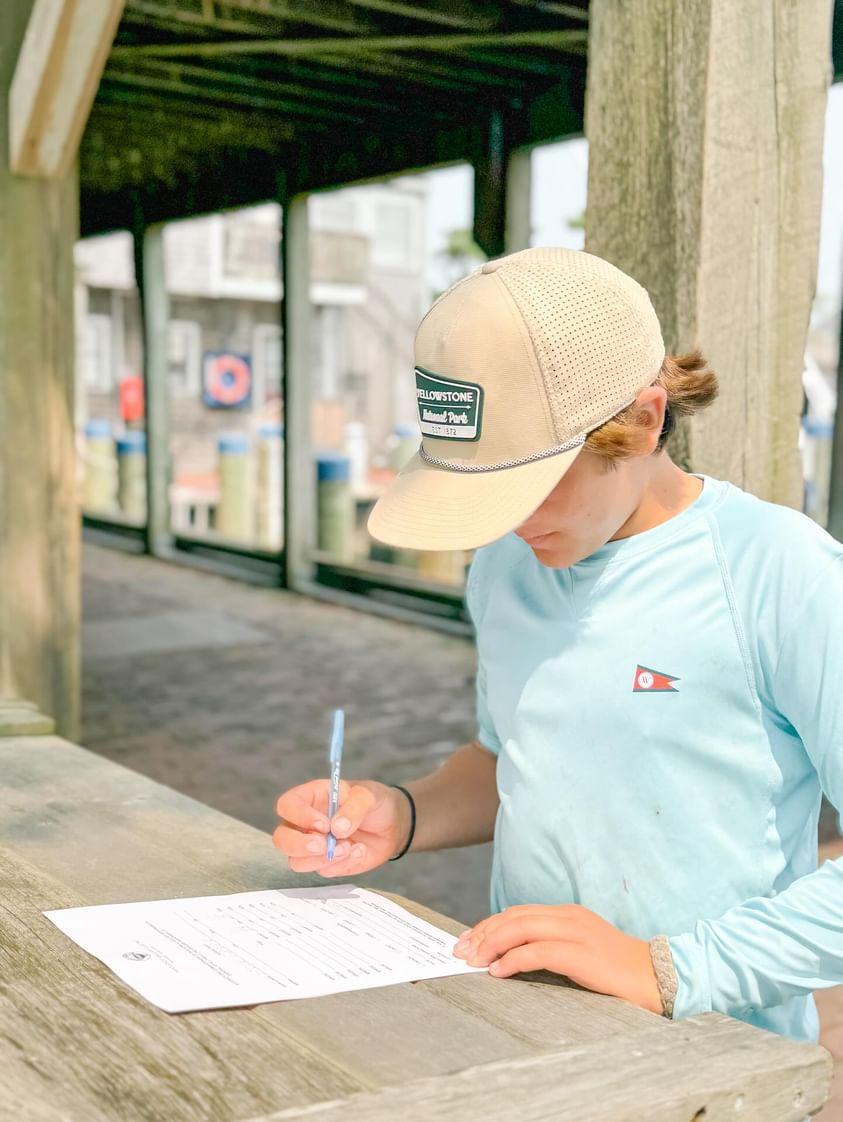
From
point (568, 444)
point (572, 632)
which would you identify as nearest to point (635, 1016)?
point (572, 632)

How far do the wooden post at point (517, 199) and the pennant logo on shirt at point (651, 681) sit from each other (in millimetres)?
6084

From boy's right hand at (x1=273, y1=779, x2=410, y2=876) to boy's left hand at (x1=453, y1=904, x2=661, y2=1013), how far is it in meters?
0.25

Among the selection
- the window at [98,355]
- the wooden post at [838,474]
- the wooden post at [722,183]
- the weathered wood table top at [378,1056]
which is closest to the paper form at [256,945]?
the weathered wood table top at [378,1056]

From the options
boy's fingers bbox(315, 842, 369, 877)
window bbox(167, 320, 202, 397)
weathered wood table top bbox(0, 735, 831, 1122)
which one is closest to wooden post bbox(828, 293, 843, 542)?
boy's fingers bbox(315, 842, 369, 877)

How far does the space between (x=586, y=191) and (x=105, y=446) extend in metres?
15.9

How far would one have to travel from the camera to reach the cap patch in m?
1.30

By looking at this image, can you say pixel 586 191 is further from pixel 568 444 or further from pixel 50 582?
pixel 50 582

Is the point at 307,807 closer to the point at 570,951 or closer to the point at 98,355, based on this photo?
the point at 570,951

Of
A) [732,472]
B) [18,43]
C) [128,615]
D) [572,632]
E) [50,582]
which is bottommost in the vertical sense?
[128,615]

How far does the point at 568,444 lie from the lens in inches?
51.1

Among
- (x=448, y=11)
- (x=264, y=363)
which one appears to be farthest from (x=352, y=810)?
(x=264, y=363)

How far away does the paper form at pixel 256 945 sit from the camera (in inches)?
46.8

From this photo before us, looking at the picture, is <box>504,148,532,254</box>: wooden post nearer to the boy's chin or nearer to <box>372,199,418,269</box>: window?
the boy's chin

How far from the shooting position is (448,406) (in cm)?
133
